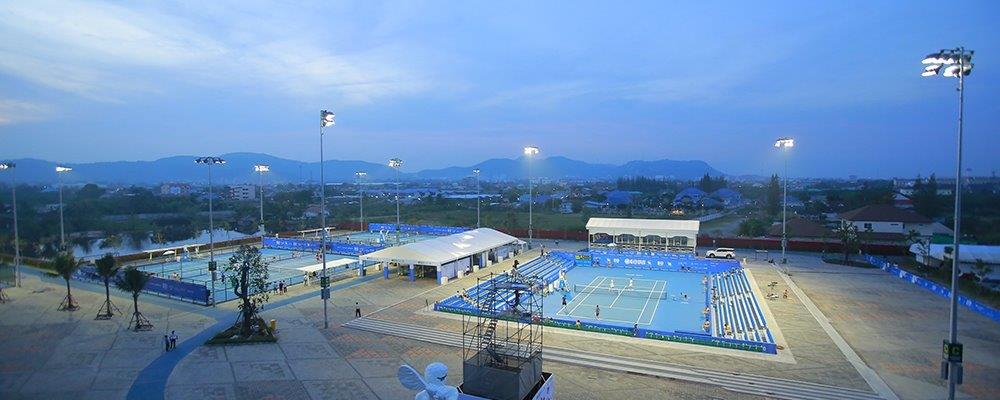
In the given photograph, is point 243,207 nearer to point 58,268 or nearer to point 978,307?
point 58,268

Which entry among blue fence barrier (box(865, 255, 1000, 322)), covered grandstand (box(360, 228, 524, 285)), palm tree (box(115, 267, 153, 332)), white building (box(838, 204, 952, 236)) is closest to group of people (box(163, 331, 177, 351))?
palm tree (box(115, 267, 153, 332))

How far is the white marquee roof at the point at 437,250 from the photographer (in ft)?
93.6

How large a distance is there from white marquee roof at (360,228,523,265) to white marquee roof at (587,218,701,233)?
9053mm

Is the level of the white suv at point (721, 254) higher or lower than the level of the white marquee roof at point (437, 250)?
lower

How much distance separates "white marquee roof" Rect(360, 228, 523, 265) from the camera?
93.6ft

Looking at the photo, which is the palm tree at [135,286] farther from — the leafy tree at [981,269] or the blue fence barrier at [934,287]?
the leafy tree at [981,269]

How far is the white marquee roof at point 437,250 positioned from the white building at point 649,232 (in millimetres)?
9422

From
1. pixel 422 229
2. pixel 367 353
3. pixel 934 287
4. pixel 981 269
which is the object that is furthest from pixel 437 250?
pixel 981 269

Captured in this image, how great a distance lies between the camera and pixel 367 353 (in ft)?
55.5

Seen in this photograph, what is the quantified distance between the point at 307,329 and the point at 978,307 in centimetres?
2741

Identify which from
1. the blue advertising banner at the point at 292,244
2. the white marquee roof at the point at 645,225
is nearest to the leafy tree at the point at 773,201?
the white marquee roof at the point at 645,225

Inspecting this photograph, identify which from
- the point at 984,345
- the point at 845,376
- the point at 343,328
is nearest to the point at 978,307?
the point at 984,345

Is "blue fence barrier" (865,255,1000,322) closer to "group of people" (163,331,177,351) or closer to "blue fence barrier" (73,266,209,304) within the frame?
"group of people" (163,331,177,351)

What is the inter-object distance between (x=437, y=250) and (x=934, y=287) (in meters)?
25.5
